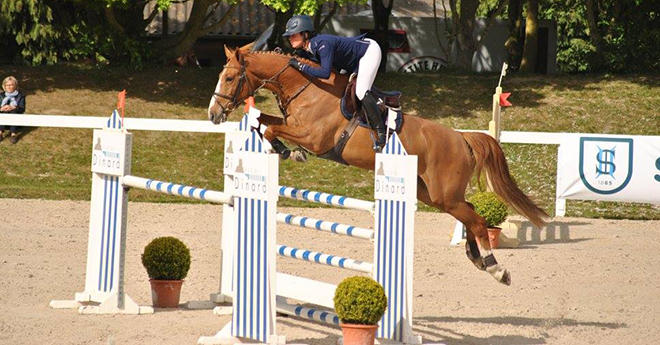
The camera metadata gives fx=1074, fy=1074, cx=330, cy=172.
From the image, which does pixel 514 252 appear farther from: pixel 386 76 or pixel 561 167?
pixel 386 76

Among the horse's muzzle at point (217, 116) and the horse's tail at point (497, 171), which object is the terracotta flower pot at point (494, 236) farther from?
the horse's muzzle at point (217, 116)

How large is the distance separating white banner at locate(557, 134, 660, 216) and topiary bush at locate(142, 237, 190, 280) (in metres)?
6.72

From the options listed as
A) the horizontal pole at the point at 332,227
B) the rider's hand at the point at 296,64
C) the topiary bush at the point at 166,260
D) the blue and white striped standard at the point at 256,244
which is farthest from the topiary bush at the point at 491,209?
the blue and white striped standard at the point at 256,244

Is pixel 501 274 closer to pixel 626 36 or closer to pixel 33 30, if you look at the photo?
pixel 33 30

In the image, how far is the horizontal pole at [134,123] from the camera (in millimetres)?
13906

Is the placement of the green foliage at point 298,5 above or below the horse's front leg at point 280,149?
above

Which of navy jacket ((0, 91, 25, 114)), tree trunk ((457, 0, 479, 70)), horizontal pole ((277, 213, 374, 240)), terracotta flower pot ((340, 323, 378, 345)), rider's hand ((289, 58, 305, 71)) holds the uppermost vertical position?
tree trunk ((457, 0, 479, 70))

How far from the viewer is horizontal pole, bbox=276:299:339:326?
6.77 m

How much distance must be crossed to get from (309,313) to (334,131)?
1.53 meters

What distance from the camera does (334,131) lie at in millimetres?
7930

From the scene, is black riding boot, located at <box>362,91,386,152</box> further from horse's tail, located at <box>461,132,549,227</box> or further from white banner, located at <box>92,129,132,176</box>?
white banner, located at <box>92,129,132,176</box>

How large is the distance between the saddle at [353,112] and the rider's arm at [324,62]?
0.84 ft

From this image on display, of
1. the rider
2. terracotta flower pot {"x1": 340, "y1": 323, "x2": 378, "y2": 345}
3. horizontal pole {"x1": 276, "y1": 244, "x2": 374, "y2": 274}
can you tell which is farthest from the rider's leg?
terracotta flower pot {"x1": 340, "y1": 323, "x2": 378, "y2": 345}

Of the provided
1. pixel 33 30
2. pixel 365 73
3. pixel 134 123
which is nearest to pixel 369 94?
pixel 365 73
